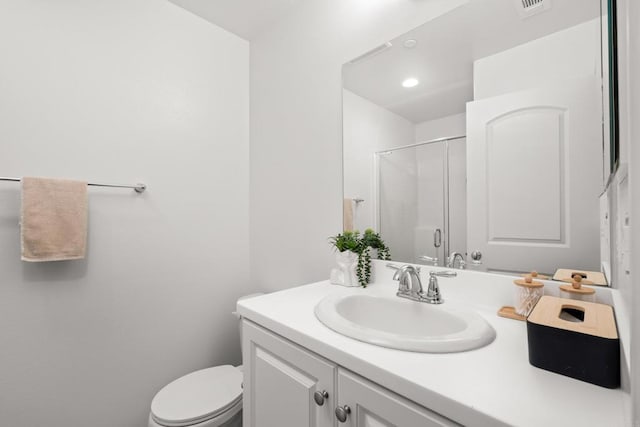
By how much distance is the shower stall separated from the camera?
3.43ft

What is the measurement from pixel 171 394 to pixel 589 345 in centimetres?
151

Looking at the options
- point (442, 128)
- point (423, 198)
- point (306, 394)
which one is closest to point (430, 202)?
point (423, 198)

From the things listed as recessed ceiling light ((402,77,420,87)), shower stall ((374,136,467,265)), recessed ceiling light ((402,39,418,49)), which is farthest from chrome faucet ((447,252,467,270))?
recessed ceiling light ((402,39,418,49))

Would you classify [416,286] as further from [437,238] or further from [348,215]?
[348,215]

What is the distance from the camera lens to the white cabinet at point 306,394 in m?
0.58

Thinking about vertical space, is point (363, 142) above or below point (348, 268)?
above

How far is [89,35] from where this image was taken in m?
1.35

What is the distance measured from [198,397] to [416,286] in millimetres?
1082

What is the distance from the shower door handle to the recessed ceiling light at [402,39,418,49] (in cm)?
76

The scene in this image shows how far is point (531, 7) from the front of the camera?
885 millimetres

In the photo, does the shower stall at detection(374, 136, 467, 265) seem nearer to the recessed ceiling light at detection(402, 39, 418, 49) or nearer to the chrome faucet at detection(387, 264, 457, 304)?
the chrome faucet at detection(387, 264, 457, 304)

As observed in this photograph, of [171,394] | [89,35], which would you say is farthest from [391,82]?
[171,394]

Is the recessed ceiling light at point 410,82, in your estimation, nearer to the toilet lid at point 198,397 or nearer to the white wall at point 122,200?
the white wall at point 122,200

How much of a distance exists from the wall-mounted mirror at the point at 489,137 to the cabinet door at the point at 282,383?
0.62m
